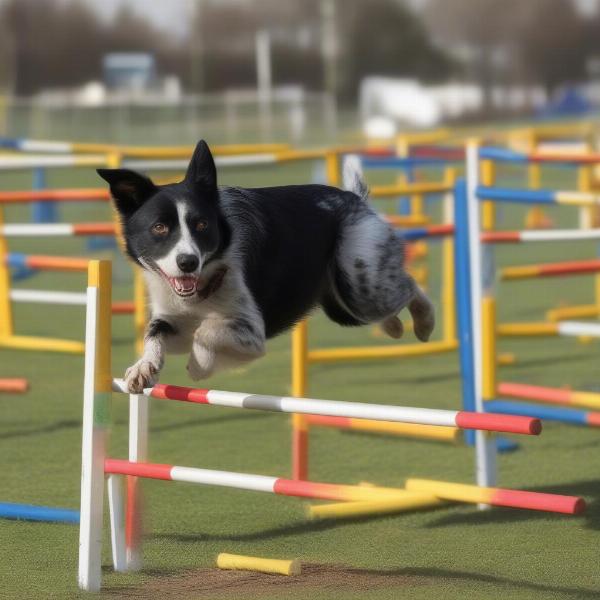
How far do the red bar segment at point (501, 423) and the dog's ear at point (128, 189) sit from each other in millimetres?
1176

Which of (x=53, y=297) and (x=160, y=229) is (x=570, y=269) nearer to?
(x=160, y=229)

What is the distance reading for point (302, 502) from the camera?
5.37 m

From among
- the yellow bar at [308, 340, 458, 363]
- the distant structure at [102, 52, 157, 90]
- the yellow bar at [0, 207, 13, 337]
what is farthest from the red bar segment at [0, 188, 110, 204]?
the distant structure at [102, 52, 157, 90]

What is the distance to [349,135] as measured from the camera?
117ft

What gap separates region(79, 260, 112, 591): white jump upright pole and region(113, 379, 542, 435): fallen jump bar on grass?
0.23 ft

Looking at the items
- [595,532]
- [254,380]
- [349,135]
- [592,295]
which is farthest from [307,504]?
[349,135]

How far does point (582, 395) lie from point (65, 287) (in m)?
7.93

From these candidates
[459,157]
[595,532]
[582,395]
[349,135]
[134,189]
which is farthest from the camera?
[349,135]

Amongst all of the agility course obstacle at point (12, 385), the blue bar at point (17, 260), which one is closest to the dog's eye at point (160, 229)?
the agility course obstacle at point (12, 385)

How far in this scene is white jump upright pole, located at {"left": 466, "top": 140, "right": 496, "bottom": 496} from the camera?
526 centimetres

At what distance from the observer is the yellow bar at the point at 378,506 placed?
5.04m

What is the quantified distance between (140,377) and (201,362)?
21cm

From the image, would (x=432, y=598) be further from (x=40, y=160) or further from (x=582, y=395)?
(x=40, y=160)

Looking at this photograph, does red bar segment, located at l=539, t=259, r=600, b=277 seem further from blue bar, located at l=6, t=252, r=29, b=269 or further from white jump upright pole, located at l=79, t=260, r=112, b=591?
blue bar, located at l=6, t=252, r=29, b=269
